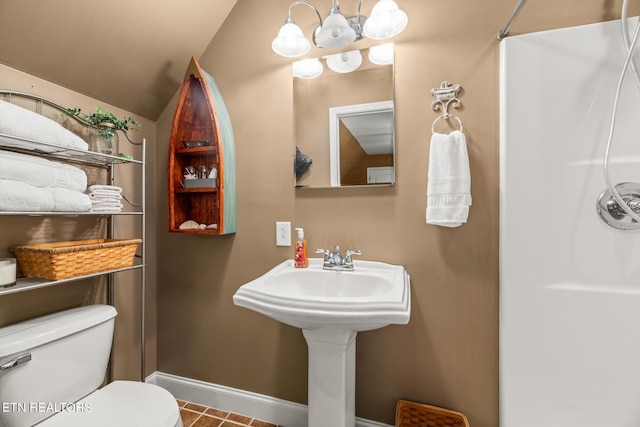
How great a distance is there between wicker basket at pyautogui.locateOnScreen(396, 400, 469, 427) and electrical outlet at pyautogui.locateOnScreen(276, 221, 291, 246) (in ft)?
3.04

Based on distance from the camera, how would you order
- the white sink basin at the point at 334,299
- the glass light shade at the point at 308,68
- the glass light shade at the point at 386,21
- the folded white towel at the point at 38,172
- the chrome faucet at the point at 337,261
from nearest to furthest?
the white sink basin at the point at 334,299, the folded white towel at the point at 38,172, the glass light shade at the point at 386,21, the chrome faucet at the point at 337,261, the glass light shade at the point at 308,68

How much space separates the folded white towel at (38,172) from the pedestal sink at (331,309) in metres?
0.85

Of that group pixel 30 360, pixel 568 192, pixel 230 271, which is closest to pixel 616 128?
pixel 568 192

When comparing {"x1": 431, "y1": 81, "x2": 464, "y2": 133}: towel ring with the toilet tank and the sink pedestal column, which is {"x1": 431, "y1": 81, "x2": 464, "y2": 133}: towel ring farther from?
the toilet tank

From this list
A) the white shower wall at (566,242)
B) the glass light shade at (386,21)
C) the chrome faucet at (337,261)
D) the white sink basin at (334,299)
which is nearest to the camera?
the white sink basin at (334,299)

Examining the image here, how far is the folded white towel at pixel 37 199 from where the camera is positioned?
0.93 meters

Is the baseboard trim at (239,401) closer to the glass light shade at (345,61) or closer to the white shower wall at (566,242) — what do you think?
the white shower wall at (566,242)

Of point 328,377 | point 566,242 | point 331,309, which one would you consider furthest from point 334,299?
point 566,242

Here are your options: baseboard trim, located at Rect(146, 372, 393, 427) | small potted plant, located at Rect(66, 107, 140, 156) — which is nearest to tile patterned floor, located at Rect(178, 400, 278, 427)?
baseboard trim, located at Rect(146, 372, 393, 427)

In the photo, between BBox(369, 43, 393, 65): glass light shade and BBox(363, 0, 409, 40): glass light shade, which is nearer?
BBox(363, 0, 409, 40): glass light shade

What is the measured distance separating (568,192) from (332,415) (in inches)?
51.3

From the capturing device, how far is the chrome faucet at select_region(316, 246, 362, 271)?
4.24 ft

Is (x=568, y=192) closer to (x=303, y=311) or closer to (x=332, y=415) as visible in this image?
(x=303, y=311)

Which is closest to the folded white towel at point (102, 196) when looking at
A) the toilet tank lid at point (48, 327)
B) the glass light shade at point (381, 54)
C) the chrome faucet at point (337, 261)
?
the toilet tank lid at point (48, 327)
